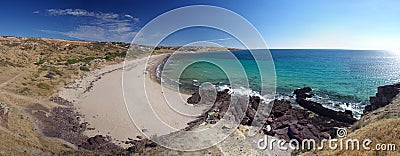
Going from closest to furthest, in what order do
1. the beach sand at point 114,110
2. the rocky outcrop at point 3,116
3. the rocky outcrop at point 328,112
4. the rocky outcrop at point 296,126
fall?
1. the rocky outcrop at point 3,116
2. the rocky outcrop at point 296,126
3. the beach sand at point 114,110
4. the rocky outcrop at point 328,112

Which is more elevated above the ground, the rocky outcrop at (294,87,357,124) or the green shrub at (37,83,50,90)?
the green shrub at (37,83,50,90)

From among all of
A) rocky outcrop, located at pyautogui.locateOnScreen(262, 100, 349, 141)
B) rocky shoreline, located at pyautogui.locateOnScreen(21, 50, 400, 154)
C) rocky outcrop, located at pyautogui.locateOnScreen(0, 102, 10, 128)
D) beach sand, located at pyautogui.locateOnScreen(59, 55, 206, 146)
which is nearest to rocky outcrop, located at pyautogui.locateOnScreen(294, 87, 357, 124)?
rocky shoreline, located at pyautogui.locateOnScreen(21, 50, 400, 154)

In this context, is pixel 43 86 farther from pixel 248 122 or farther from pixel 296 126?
pixel 296 126

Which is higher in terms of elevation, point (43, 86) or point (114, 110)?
point (43, 86)

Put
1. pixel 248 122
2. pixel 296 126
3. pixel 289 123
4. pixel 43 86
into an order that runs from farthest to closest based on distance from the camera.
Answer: pixel 43 86 → pixel 248 122 → pixel 289 123 → pixel 296 126

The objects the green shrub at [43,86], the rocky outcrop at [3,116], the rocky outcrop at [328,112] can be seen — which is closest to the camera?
the rocky outcrop at [3,116]

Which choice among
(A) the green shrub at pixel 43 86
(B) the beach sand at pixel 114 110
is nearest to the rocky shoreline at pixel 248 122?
(B) the beach sand at pixel 114 110

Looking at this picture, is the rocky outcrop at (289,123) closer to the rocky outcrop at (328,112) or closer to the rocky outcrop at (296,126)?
the rocky outcrop at (296,126)

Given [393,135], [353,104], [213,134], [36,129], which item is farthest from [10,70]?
[353,104]

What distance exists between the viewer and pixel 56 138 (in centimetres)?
1248

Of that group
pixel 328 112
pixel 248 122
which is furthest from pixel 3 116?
pixel 328 112

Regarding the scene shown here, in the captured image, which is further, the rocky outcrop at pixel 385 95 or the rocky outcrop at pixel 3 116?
the rocky outcrop at pixel 385 95

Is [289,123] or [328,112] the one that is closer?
[289,123]

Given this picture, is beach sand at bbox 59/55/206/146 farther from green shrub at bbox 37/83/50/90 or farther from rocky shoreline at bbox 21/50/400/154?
green shrub at bbox 37/83/50/90
